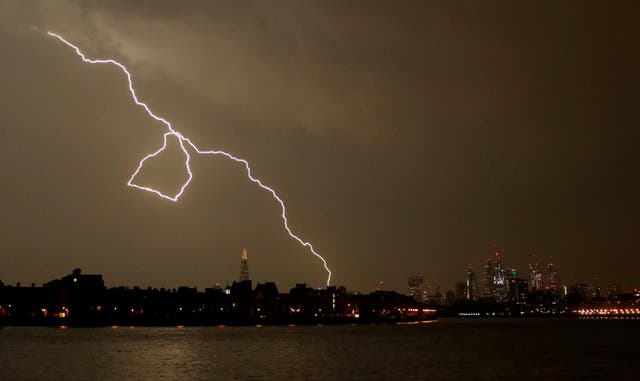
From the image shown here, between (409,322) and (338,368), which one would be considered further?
(409,322)

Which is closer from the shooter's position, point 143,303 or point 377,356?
point 377,356

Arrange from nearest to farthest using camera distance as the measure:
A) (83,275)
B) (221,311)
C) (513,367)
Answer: (513,367), (83,275), (221,311)

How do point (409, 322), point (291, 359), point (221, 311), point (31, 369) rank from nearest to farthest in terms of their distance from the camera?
point (31, 369)
point (291, 359)
point (221, 311)
point (409, 322)

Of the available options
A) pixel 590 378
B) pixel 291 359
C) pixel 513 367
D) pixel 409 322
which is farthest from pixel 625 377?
pixel 409 322

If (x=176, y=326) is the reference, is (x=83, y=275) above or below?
above

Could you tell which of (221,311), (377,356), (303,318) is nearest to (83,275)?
(221,311)

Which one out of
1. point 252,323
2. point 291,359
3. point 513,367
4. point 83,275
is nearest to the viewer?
point 513,367

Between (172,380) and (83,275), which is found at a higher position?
(83,275)

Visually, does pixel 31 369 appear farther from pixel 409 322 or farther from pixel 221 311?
pixel 409 322

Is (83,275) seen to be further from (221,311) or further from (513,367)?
(513,367)
